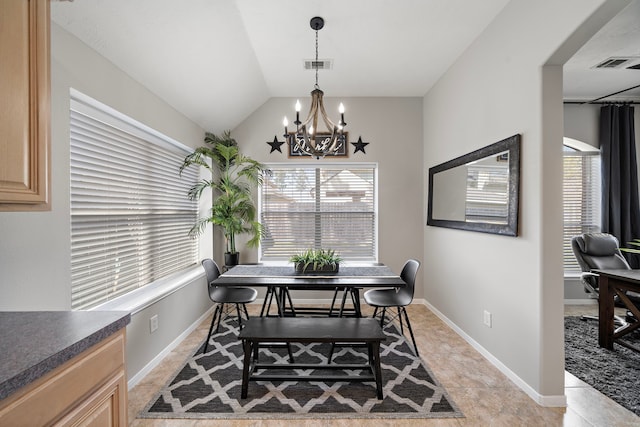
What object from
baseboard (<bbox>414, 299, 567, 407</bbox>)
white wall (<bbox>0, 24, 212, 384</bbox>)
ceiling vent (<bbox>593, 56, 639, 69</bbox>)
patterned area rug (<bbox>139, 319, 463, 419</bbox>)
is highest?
ceiling vent (<bbox>593, 56, 639, 69</bbox>)

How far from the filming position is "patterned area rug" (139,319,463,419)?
1932mm

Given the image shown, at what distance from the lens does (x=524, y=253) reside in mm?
2191

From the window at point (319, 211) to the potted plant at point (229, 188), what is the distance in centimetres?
30

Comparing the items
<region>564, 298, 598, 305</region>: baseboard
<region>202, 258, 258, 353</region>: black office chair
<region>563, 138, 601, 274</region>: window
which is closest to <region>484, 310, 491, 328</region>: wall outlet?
<region>202, 258, 258, 353</region>: black office chair

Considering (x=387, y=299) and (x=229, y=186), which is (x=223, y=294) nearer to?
(x=229, y=186)

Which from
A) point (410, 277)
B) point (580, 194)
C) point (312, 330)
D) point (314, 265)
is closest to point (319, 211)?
point (314, 265)

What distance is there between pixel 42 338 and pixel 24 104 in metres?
0.81

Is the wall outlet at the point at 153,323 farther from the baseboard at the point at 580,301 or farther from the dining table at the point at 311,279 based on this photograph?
the baseboard at the point at 580,301

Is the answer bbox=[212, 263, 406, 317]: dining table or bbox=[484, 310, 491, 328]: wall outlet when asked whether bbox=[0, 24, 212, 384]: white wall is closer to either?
bbox=[212, 263, 406, 317]: dining table

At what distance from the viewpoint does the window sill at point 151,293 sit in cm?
229

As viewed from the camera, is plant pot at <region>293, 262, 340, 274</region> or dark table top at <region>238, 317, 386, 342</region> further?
plant pot at <region>293, 262, 340, 274</region>

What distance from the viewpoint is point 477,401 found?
2.05m

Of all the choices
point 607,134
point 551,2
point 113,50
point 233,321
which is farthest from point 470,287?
point 113,50

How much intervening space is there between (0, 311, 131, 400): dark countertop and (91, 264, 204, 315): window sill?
0.70 meters
